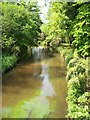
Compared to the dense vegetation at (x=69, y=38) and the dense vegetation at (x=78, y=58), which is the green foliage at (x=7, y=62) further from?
the dense vegetation at (x=78, y=58)

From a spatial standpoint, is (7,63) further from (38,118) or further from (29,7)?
(29,7)

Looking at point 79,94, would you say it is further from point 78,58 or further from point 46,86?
point 46,86

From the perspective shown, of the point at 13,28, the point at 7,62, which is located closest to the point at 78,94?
the point at 7,62

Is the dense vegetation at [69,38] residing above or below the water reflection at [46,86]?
above

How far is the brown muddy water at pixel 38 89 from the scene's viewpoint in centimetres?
905

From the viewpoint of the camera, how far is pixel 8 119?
8062 mm

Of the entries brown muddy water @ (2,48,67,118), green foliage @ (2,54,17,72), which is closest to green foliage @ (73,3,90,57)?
brown muddy water @ (2,48,67,118)

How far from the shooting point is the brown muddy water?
29.7 feet

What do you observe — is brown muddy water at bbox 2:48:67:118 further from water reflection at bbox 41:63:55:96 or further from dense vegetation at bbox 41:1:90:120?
dense vegetation at bbox 41:1:90:120

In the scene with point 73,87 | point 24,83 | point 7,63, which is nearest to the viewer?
point 73,87

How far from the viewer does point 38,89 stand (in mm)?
11727

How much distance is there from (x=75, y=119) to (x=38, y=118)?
1.82 meters

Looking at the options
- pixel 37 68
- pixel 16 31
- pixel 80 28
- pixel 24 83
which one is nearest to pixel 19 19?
pixel 16 31

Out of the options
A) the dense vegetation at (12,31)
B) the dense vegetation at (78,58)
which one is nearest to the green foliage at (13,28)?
the dense vegetation at (12,31)
